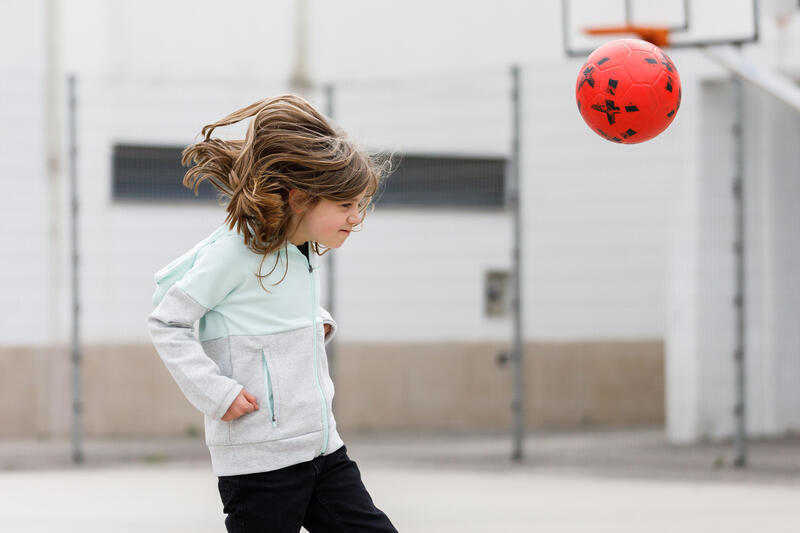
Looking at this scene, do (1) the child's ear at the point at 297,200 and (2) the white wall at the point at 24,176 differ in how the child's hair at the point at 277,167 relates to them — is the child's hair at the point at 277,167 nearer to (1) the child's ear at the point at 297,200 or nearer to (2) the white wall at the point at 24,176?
(1) the child's ear at the point at 297,200

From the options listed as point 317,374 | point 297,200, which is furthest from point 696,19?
point 317,374

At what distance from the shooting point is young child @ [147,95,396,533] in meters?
2.91

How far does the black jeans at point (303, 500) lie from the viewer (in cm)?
293

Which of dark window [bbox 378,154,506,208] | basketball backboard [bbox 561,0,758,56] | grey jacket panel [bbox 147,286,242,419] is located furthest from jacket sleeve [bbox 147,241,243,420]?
dark window [bbox 378,154,506,208]

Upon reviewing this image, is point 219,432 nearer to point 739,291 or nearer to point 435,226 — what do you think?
point 739,291

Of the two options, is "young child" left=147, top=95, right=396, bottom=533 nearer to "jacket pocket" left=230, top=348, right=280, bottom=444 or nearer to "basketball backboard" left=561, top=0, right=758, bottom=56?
"jacket pocket" left=230, top=348, right=280, bottom=444

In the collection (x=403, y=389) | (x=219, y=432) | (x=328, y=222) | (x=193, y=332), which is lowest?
(x=403, y=389)

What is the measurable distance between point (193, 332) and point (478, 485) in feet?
14.9

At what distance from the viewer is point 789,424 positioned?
30.9ft

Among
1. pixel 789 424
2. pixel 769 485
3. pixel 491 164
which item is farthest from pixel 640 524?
pixel 491 164

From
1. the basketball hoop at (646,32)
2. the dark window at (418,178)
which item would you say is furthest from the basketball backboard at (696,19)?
the dark window at (418,178)

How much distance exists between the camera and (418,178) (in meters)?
10.3

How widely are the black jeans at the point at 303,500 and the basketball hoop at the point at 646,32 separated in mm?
3986

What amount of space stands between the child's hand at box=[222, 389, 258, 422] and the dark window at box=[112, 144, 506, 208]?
→ 6897mm
